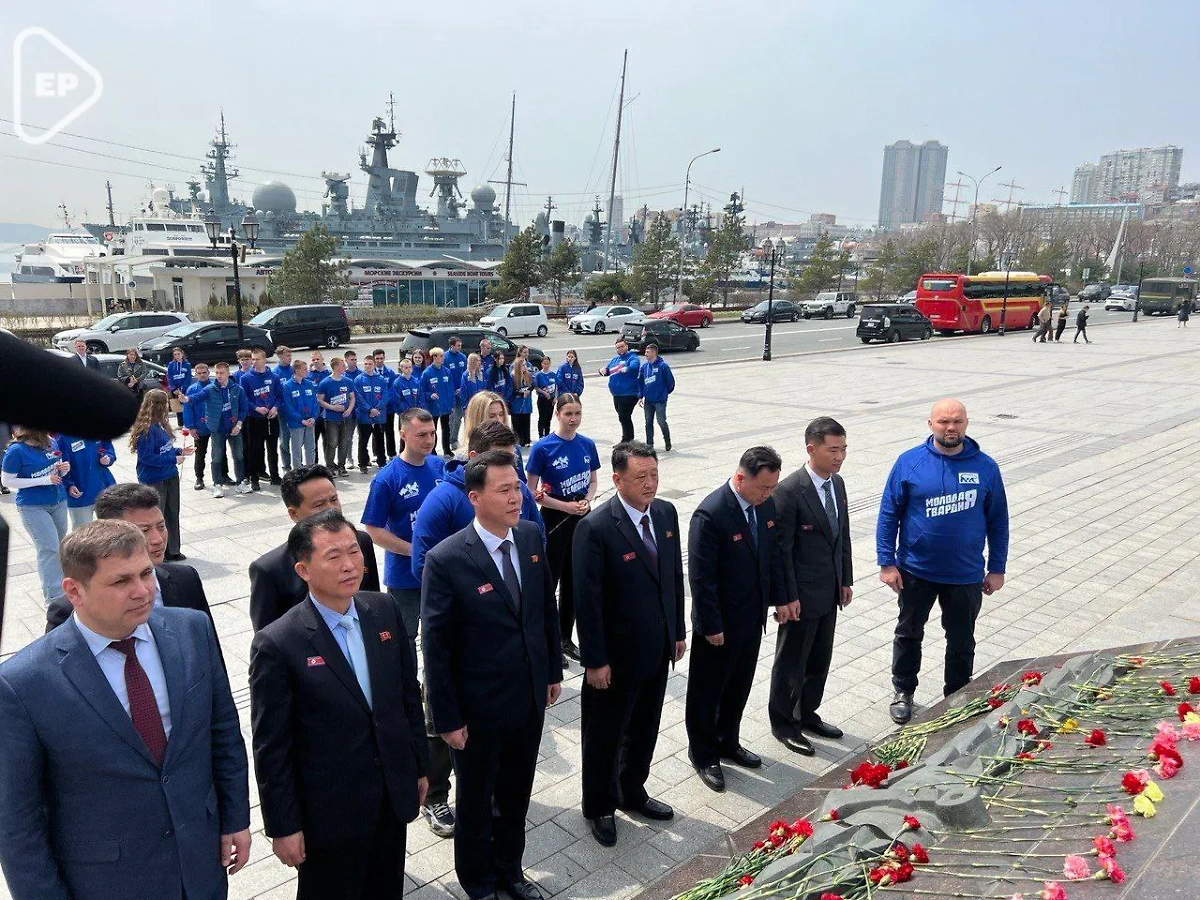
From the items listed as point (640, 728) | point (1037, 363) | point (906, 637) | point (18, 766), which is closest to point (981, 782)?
point (640, 728)

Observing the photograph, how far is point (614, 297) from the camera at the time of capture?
180 feet

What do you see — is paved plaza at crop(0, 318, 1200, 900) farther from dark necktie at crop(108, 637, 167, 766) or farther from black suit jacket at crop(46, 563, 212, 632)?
dark necktie at crop(108, 637, 167, 766)

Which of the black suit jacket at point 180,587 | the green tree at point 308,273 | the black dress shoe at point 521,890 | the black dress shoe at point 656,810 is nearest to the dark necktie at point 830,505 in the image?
the black dress shoe at point 656,810

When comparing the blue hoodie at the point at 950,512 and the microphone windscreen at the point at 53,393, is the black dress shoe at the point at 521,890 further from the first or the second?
the microphone windscreen at the point at 53,393

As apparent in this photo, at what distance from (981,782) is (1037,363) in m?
27.7

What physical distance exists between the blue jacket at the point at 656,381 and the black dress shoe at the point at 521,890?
31.7ft

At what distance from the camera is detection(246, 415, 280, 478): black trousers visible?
36.9 feet

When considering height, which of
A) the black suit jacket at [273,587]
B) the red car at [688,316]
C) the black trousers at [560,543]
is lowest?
the black trousers at [560,543]

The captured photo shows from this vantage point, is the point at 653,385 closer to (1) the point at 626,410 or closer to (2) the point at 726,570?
(1) the point at 626,410

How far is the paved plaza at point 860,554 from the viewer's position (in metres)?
4.26

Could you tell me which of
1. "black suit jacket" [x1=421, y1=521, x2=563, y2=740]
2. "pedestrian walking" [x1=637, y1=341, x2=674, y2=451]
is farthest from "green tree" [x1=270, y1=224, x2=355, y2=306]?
"black suit jacket" [x1=421, y1=521, x2=563, y2=740]

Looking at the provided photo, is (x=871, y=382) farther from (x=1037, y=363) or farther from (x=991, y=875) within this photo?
(x=991, y=875)

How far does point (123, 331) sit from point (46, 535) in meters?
22.6

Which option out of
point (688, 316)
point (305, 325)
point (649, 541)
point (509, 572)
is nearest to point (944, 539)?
point (649, 541)
